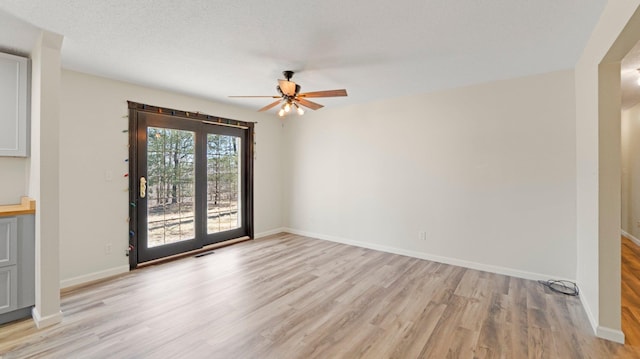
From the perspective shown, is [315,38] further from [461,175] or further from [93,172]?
[93,172]

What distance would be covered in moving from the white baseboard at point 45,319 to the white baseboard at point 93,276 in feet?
2.57

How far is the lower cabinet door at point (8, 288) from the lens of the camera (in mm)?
2359

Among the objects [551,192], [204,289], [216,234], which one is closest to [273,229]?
[216,234]

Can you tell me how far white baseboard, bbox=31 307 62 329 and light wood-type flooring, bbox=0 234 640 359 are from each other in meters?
0.05

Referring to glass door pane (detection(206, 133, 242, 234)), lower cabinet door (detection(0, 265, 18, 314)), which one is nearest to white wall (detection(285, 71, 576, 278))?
glass door pane (detection(206, 133, 242, 234))

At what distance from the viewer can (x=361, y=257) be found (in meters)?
4.22

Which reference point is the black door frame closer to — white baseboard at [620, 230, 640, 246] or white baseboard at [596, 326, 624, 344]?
white baseboard at [596, 326, 624, 344]

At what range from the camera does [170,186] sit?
4172mm

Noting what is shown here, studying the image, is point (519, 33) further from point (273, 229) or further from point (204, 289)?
point (273, 229)

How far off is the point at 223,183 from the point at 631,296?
18.2 ft

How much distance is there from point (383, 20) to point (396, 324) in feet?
8.38

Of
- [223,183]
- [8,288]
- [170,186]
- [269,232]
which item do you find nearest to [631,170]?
[269,232]

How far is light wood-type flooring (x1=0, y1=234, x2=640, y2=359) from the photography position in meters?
2.05

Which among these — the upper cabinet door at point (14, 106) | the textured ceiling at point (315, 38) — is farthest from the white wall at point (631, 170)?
the upper cabinet door at point (14, 106)
